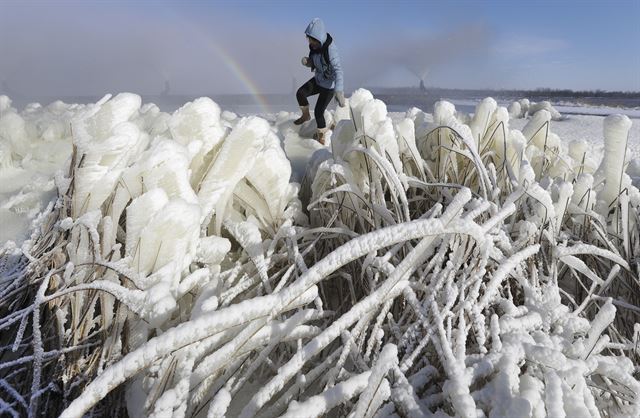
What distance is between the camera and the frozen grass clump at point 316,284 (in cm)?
63

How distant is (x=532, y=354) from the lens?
608mm

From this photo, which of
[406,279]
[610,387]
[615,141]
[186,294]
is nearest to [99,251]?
[186,294]

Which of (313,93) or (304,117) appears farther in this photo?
(313,93)

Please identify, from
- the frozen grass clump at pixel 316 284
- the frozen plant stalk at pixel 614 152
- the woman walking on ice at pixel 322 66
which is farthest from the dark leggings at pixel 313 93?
the frozen plant stalk at pixel 614 152

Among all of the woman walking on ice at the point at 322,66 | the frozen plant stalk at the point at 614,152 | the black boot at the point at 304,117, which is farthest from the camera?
the woman walking on ice at the point at 322,66

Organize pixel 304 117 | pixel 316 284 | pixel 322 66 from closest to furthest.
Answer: pixel 316 284 → pixel 304 117 → pixel 322 66

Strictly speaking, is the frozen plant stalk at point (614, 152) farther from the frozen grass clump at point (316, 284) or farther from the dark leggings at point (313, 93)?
the dark leggings at point (313, 93)

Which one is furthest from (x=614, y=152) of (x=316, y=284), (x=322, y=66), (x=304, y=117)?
(x=322, y=66)

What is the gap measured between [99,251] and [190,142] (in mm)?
352

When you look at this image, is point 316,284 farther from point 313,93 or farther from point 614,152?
point 313,93

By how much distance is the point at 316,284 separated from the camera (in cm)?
94

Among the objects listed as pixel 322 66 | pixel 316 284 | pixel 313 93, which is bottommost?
pixel 316 284

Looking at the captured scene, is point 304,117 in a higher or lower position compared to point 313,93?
lower

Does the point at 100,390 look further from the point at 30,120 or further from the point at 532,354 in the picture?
the point at 30,120
